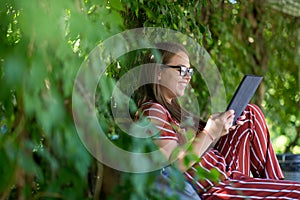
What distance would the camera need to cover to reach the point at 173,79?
209 centimetres

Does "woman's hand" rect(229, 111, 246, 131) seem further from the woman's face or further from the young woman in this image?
the woman's face

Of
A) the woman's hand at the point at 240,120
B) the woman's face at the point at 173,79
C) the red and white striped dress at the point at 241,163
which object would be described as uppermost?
the woman's face at the point at 173,79

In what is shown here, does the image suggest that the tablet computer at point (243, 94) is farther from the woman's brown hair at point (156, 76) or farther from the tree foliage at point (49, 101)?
the tree foliage at point (49, 101)

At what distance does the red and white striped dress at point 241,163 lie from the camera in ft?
6.55

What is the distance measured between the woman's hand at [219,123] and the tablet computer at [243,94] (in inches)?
3.4

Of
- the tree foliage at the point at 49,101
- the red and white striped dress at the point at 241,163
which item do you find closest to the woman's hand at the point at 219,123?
the red and white striped dress at the point at 241,163

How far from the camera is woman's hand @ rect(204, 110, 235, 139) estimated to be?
6.61 feet

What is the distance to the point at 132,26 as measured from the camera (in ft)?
7.73

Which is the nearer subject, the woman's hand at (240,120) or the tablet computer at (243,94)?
the tablet computer at (243,94)

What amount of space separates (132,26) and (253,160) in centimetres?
70

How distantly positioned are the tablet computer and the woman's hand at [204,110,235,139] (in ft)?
0.28

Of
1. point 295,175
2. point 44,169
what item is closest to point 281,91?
point 295,175

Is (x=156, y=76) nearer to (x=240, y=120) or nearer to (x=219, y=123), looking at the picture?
(x=219, y=123)

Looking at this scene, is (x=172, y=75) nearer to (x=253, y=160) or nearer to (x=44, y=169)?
(x=253, y=160)
